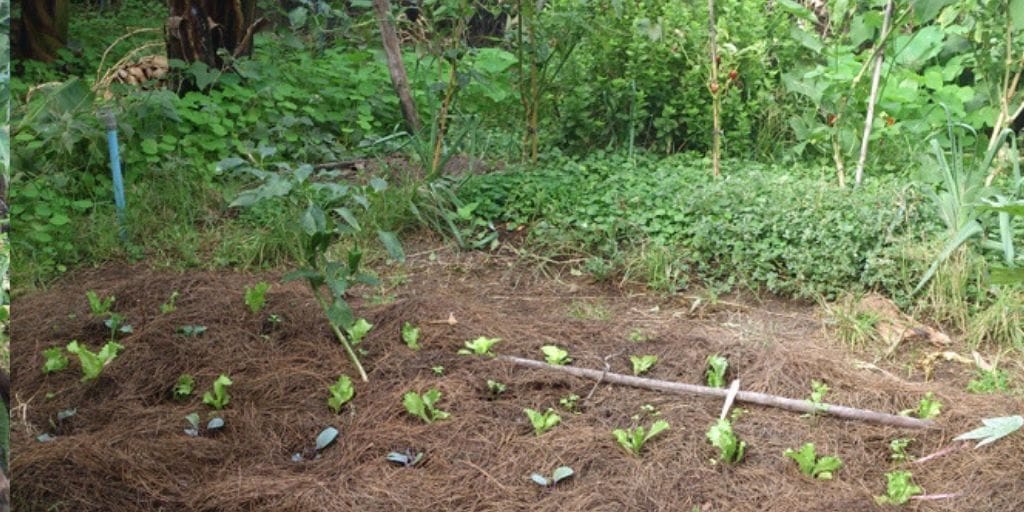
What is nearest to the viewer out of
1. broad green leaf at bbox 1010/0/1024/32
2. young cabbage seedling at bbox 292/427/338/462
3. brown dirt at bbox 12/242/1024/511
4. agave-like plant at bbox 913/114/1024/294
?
brown dirt at bbox 12/242/1024/511

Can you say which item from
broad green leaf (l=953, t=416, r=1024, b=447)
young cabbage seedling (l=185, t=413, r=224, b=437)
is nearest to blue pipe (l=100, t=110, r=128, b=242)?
young cabbage seedling (l=185, t=413, r=224, b=437)

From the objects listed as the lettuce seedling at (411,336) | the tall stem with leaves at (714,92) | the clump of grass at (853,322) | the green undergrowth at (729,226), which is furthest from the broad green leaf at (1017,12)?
the lettuce seedling at (411,336)

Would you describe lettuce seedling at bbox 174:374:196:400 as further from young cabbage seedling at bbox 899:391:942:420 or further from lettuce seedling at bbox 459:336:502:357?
young cabbage seedling at bbox 899:391:942:420

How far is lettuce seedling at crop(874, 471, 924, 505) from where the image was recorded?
1894 millimetres

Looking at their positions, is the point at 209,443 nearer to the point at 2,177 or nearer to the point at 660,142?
the point at 2,177

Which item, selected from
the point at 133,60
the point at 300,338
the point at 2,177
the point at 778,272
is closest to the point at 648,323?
the point at 778,272

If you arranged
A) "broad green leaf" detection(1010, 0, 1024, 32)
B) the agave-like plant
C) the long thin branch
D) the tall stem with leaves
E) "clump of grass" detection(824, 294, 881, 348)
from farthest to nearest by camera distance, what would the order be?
the tall stem with leaves, the long thin branch, "broad green leaf" detection(1010, 0, 1024, 32), the agave-like plant, "clump of grass" detection(824, 294, 881, 348)

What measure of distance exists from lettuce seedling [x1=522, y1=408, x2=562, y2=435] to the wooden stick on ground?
0.20m

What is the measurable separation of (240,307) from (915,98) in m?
2.23

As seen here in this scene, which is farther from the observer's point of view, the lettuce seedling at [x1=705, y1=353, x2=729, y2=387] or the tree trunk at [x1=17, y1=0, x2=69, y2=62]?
the lettuce seedling at [x1=705, y1=353, x2=729, y2=387]

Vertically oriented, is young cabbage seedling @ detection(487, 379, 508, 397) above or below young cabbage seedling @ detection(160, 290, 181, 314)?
below

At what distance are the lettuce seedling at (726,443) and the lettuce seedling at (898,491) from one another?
0.79 ft

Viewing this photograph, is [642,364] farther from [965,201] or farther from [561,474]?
[965,201]

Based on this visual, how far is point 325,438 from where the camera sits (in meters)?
2.11
